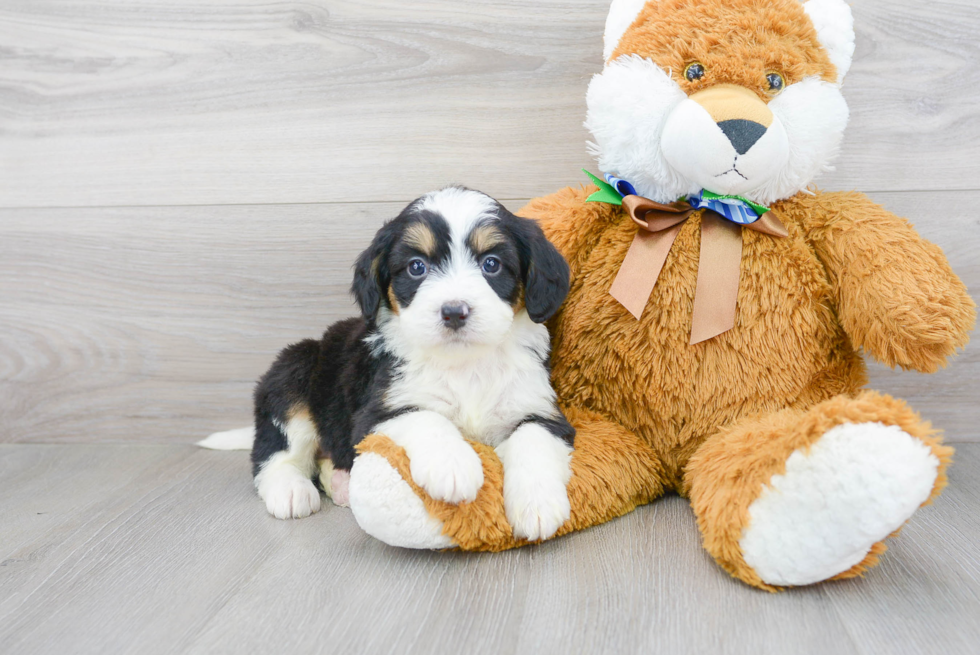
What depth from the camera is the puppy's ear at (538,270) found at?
1.61 metres

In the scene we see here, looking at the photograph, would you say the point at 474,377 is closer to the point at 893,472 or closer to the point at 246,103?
the point at 893,472

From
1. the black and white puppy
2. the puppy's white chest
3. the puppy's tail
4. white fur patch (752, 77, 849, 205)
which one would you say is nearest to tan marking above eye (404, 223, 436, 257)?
the black and white puppy

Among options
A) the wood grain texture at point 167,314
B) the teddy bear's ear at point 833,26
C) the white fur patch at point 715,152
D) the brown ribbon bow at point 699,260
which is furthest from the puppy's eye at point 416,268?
the teddy bear's ear at point 833,26

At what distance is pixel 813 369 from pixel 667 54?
79 cm

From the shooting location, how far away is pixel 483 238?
1569mm

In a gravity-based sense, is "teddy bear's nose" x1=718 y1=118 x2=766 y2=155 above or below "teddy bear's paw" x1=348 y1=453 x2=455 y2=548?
above

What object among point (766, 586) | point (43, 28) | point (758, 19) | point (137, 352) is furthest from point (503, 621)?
point (43, 28)

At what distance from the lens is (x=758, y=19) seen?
1565 millimetres

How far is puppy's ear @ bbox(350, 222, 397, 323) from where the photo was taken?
165 centimetres

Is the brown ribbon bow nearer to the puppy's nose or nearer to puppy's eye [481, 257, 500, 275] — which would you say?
puppy's eye [481, 257, 500, 275]

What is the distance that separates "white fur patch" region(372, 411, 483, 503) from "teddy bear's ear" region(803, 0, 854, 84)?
3.91 feet

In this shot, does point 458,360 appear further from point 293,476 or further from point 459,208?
point 293,476

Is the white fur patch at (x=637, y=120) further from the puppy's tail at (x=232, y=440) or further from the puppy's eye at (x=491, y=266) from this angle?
the puppy's tail at (x=232, y=440)

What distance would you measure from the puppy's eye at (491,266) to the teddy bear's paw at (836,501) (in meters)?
0.71
